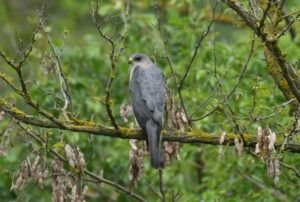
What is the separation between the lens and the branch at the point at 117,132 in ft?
19.2

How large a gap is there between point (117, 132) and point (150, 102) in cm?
118

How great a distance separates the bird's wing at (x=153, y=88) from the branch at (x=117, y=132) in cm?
73

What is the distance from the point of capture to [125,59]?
1001 cm

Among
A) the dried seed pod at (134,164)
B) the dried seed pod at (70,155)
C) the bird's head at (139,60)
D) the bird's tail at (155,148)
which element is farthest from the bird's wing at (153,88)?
the dried seed pod at (70,155)

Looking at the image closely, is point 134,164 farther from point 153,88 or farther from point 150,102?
point 153,88

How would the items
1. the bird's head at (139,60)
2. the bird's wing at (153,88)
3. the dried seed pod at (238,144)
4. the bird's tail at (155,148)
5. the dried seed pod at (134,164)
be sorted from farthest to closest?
1. the bird's head at (139,60)
2. the bird's wing at (153,88)
3. the bird's tail at (155,148)
4. the dried seed pod at (134,164)
5. the dried seed pod at (238,144)

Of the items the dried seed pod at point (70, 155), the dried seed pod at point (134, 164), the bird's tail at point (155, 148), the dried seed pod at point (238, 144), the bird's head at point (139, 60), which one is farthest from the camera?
the bird's head at point (139, 60)

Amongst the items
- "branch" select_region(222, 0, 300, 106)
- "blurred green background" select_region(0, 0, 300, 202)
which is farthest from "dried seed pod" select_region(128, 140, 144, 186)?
"branch" select_region(222, 0, 300, 106)

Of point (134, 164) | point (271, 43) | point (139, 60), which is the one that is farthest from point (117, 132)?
point (139, 60)

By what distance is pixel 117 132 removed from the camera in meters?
5.99

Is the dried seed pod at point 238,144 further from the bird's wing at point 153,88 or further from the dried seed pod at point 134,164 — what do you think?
the bird's wing at point 153,88

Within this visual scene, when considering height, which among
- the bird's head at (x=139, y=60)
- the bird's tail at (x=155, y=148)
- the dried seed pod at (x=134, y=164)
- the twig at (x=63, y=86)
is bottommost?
the dried seed pod at (x=134, y=164)

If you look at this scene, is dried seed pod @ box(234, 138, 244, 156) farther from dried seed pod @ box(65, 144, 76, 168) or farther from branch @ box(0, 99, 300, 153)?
dried seed pod @ box(65, 144, 76, 168)

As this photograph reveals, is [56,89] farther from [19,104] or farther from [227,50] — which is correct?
[19,104]
